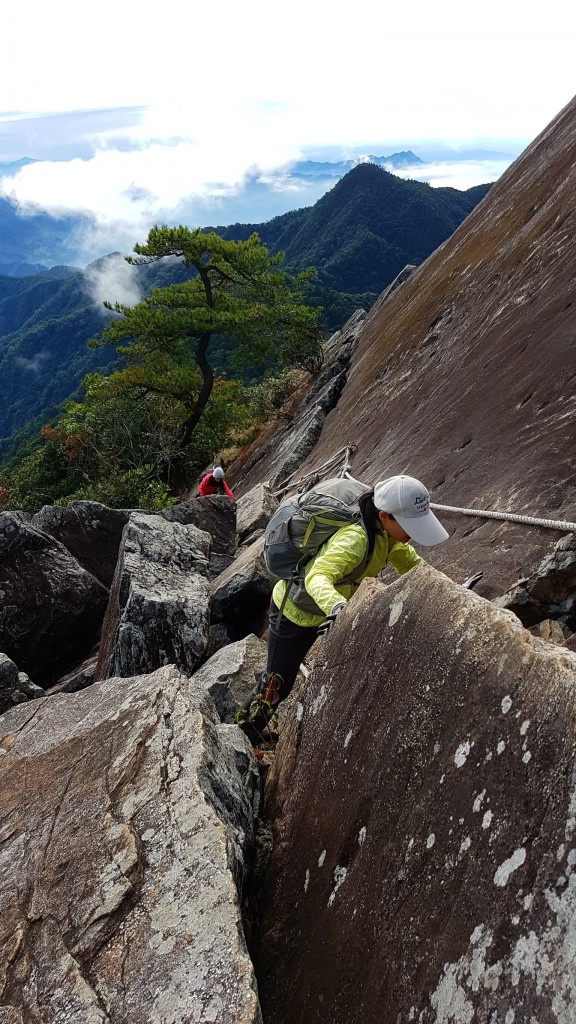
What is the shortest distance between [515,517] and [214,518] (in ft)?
29.2

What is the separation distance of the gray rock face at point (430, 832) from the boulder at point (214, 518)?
934cm

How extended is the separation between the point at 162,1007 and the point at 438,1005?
114 centimetres

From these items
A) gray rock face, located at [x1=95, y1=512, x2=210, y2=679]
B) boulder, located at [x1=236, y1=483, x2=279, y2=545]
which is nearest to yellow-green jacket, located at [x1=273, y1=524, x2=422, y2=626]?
gray rock face, located at [x1=95, y1=512, x2=210, y2=679]

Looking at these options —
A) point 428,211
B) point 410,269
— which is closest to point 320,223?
point 428,211

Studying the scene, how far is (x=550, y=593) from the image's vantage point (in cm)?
461

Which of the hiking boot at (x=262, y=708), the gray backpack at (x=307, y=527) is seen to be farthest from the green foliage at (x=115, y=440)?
the gray backpack at (x=307, y=527)

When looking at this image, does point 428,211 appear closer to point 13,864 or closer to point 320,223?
point 320,223

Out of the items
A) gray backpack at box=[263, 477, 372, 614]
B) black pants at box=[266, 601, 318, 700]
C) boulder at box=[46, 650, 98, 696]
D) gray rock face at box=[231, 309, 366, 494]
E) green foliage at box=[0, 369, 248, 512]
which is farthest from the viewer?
green foliage at box=[0, 369, 248, 512]

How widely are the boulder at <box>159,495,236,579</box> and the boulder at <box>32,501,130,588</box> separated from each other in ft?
4.31

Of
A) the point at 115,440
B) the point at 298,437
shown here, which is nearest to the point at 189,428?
the point at 115,440

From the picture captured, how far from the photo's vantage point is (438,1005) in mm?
2367

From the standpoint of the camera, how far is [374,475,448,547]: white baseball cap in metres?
4.45

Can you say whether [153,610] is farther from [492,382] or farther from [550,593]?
[492,382]

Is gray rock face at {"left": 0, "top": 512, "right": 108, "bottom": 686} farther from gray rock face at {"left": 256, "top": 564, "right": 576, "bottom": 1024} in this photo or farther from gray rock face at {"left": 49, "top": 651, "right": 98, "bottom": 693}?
gray rock face at {"left": 256, "top": 564, "right": 576, "bottom": 1024}
